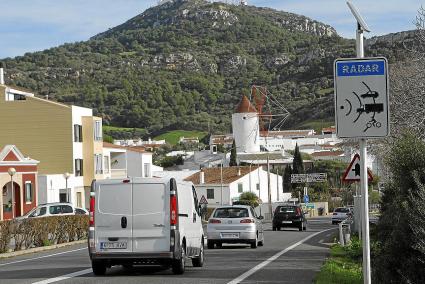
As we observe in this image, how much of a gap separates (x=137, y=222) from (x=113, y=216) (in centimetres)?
57

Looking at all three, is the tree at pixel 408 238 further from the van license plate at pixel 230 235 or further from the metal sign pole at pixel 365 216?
the van license plate at pixel 230 235

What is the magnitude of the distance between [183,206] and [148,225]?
42.8 inches

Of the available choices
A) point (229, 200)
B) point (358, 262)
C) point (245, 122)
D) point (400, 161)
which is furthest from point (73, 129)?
point (245, 122)

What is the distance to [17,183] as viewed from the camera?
6069 centimetres

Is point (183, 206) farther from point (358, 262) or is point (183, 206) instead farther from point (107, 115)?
point (107, 115)

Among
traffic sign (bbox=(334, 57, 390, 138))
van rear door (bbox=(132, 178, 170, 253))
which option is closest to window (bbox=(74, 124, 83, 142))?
van rear door (bbox=(132, 178, 170, 253))

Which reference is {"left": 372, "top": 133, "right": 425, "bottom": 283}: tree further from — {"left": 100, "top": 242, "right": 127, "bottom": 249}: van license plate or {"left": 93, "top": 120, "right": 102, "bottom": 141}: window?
{"left": 93, "top": 120, "right": 102, "bottom": 141}: window

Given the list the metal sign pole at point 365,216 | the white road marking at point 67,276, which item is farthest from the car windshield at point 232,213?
the metal sign pole at point 365,216

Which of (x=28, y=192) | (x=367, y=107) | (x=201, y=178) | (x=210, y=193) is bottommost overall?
(x=210, y=193)

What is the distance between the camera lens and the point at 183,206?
65.3 ft

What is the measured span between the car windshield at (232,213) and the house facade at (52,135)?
39476 millimetres

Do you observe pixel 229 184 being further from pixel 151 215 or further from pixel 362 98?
pixel 362 98

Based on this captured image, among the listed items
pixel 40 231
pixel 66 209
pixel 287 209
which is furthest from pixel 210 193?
pixel 40 231

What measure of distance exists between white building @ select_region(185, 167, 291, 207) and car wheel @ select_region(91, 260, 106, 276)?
74458 millimetres
